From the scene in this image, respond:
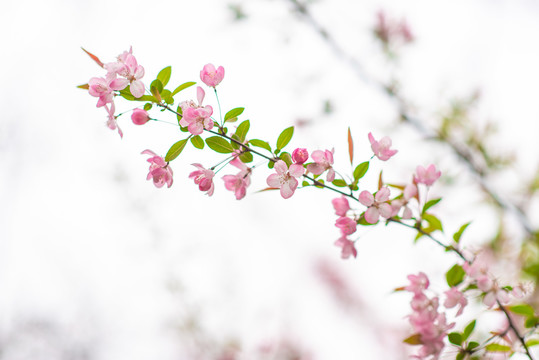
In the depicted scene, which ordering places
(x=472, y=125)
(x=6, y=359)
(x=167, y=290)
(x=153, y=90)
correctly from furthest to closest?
(x=167, y=290) → (x=6, y=359) → (x=472, y=125) → (x=153, y=90)

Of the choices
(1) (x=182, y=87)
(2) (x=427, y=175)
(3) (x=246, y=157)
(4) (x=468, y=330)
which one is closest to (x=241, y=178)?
(3) (x=246, y=157)

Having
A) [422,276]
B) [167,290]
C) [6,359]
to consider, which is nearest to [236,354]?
[167,290]

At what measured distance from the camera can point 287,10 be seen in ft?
3.85

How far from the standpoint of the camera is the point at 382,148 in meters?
0.51

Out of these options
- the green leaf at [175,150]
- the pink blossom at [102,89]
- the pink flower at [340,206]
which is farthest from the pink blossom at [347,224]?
the pink blossom at [102,89]

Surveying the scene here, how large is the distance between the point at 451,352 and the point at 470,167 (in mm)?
816

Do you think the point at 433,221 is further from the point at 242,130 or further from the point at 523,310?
the point at 242,130

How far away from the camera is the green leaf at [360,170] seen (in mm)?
503

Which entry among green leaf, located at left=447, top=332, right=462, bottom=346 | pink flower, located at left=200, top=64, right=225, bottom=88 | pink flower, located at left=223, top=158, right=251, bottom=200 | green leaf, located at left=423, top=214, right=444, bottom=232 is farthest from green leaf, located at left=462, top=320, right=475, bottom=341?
pink flower, located at left=200, top=64, right=225, bottom=88

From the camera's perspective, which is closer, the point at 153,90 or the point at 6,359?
the point at 153,90

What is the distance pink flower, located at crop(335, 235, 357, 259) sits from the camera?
549 millimetres

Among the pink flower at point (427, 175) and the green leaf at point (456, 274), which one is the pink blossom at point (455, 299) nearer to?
the green leaf at point (456, 274)

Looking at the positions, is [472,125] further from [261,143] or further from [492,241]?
[261,143]

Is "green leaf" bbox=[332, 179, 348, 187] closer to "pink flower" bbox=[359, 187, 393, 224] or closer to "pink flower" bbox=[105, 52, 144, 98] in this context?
"pink flower" bbox=[359, 187, 393, 224]
